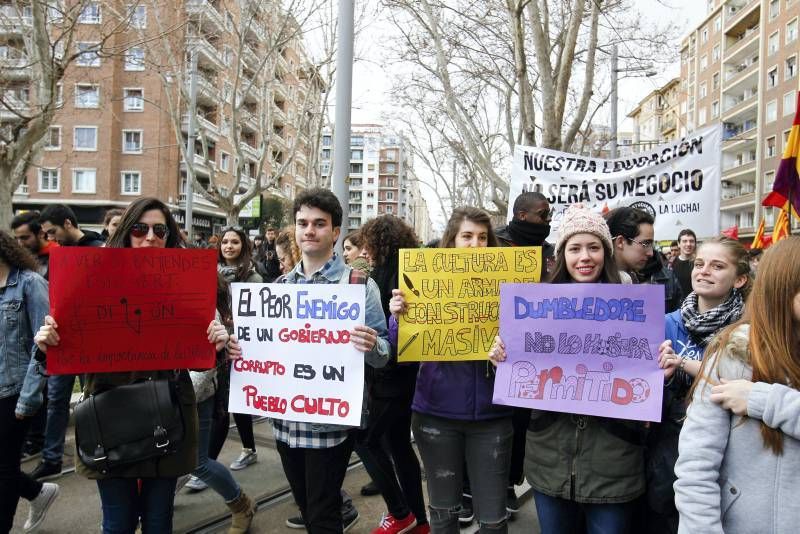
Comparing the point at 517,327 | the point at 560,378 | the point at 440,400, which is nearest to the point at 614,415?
the point at 560,378

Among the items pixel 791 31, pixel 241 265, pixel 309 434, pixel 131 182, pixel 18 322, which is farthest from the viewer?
pixel 791 31

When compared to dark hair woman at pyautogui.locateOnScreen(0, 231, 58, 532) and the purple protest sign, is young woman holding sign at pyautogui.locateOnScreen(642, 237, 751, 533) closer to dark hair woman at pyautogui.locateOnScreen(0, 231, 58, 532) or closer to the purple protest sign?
the purple protest sign

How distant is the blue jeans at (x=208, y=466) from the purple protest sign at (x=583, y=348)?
187 cm

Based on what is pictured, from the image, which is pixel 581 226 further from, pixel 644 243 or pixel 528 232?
pixel 528 232

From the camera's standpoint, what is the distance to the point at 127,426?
2.44 m

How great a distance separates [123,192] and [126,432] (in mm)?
36881

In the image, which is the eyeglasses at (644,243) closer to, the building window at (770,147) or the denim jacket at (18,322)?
the denim jacket at (18,322)

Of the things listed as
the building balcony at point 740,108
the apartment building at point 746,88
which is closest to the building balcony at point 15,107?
the apartment building at point 746,88

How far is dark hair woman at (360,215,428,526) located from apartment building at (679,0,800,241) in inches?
1587

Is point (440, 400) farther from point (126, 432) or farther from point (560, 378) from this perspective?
point (126, 432)

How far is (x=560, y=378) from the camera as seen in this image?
250 cm

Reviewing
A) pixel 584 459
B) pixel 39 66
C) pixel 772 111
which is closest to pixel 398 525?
pixel 584 459

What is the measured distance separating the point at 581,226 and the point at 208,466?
2.58m

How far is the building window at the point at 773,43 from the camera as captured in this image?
4335 centimetres
